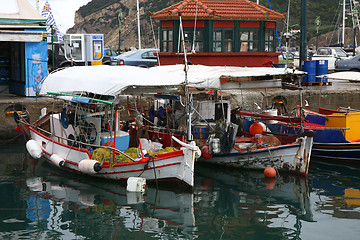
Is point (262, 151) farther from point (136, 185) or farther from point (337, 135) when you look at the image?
point (136, 185)

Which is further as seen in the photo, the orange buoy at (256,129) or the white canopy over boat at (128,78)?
the orange buoy at (256,129)

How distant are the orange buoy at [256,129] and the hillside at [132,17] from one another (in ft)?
223

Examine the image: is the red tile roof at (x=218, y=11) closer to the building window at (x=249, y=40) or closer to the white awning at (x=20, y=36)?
the building window at (x=249, y=40)

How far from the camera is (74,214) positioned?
11.1m

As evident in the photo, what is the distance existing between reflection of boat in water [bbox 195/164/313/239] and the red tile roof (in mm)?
7096

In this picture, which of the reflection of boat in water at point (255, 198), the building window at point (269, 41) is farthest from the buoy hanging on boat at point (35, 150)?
the building window at point (269, 41)

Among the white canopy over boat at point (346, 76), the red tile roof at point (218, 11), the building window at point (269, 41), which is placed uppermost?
the red tile roof at point (218, 11)

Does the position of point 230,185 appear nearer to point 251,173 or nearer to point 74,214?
point 251,173

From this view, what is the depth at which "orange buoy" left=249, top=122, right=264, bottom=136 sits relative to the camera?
1496cm

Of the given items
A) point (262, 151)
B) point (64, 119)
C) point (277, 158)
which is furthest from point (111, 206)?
point (277, 158)

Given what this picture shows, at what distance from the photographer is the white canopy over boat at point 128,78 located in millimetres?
12438

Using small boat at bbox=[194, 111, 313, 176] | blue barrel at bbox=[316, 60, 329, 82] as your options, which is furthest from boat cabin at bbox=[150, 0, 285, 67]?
small boat at bbox=[194, 111, 313, 176]

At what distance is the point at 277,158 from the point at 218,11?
8183mm

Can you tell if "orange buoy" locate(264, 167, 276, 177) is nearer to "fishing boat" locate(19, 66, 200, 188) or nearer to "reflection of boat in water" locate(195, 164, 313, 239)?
"reflection of boat in water" locate(195, 164, 313, 239)
